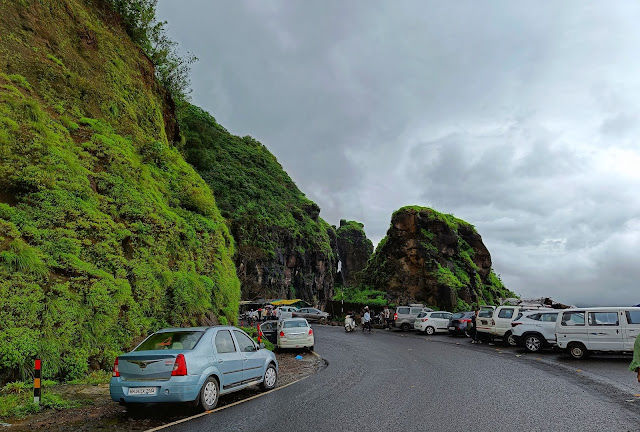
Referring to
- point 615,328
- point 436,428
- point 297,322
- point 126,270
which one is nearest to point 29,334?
point 126,270

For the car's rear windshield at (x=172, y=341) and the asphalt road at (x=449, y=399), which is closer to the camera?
the asphalt road at (x=449, y=399)

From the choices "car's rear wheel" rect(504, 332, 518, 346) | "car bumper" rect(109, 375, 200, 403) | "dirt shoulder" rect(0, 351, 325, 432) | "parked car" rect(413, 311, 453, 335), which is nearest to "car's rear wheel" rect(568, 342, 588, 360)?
"car's rear wheel" rect(504, 332, 518, 346)

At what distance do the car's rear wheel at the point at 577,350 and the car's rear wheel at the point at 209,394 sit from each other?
12.7m

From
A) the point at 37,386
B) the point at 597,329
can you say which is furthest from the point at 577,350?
the point at 37,386

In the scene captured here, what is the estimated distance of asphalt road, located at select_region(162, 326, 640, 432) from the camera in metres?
6.54

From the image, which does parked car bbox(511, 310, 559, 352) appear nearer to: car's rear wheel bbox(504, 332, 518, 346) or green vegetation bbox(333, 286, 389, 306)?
car's rear wheel bbox(504, 332, 518, 346)

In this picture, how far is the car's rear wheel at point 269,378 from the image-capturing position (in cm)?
972

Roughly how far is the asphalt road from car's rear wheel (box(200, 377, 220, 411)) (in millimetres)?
254

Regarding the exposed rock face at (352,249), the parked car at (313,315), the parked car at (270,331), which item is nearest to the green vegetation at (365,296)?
the parked car at (313,315)

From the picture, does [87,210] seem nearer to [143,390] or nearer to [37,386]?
[37,386]

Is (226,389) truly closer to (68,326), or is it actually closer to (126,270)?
(68,326)

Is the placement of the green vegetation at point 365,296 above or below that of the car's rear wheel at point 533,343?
above

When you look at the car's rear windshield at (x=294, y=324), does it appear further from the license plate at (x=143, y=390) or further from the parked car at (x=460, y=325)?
the license plate at (x=143, y=390)

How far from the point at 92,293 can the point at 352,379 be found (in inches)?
270
